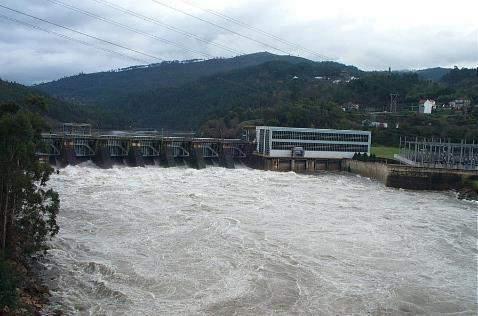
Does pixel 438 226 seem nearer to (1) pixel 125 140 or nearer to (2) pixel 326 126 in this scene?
(1) pixel 125 140

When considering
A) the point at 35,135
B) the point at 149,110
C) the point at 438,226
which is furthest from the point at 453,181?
the point at 149,110

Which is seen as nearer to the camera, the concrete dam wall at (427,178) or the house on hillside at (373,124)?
the concrete dam wall at (427,178)

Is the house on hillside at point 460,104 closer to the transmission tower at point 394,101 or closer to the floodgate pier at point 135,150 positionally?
the transmission tower at point 394,101

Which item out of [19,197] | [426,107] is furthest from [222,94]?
[19,197]

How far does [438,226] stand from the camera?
22516mm

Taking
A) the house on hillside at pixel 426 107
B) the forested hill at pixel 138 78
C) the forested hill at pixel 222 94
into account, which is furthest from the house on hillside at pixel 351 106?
the forested hill at pixel 138 78

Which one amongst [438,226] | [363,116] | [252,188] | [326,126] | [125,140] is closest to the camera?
[438,226]

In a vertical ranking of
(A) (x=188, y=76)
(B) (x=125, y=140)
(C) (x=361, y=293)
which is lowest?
(C) (x=361, y=293)

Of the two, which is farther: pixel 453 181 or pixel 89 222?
pixel 453 181

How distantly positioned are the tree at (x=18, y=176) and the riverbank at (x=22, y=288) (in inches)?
21.1

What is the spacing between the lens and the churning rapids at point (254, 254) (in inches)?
482

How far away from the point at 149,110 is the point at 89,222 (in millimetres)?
99855

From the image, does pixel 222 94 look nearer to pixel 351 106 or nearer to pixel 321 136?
pixel 351 106

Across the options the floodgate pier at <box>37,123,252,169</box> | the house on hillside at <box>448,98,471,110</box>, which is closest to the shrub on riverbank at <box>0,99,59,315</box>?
the floodgate pier at <box>37,123,252,169</box>
